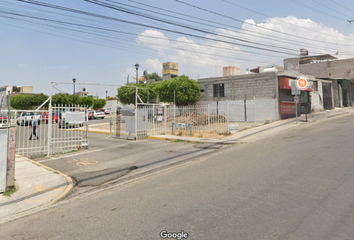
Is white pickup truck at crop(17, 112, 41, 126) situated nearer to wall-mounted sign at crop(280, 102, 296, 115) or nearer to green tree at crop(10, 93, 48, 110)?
wall-mounted sign at crop(280, 102, 296, 115)

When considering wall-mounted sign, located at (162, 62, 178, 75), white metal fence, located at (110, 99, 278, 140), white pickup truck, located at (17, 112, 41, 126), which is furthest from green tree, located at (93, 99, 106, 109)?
white metal fence, located at (110, 99, 278, 140)

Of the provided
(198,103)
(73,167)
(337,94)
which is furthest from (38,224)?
(337,94)

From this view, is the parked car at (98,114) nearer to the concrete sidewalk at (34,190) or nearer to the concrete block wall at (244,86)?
the concrete block wall at (244,86)

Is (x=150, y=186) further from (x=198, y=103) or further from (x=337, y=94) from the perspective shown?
(x=337, y=94)

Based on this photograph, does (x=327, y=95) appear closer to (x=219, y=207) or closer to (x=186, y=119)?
(x=186, y=119)

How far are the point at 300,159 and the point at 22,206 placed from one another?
315 inches

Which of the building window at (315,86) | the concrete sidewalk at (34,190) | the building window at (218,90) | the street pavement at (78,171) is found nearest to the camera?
the concrete sidewalk at (34,190)

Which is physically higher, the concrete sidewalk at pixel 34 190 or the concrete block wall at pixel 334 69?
the concrete block wall at pixel 334 69

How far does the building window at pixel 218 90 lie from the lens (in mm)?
25138

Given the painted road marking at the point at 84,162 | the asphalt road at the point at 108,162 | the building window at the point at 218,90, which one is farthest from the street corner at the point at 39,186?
the building window at the point at 218,90

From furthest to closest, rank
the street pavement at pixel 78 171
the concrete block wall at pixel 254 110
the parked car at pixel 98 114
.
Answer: the parked car at pixel 98 114, the concrete block wall at pixel 254 110, the street pavement at pixel 78 171

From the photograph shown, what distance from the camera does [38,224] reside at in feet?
14.6

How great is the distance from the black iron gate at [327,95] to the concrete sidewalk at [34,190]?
3114cm

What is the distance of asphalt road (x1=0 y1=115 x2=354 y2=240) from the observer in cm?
363
